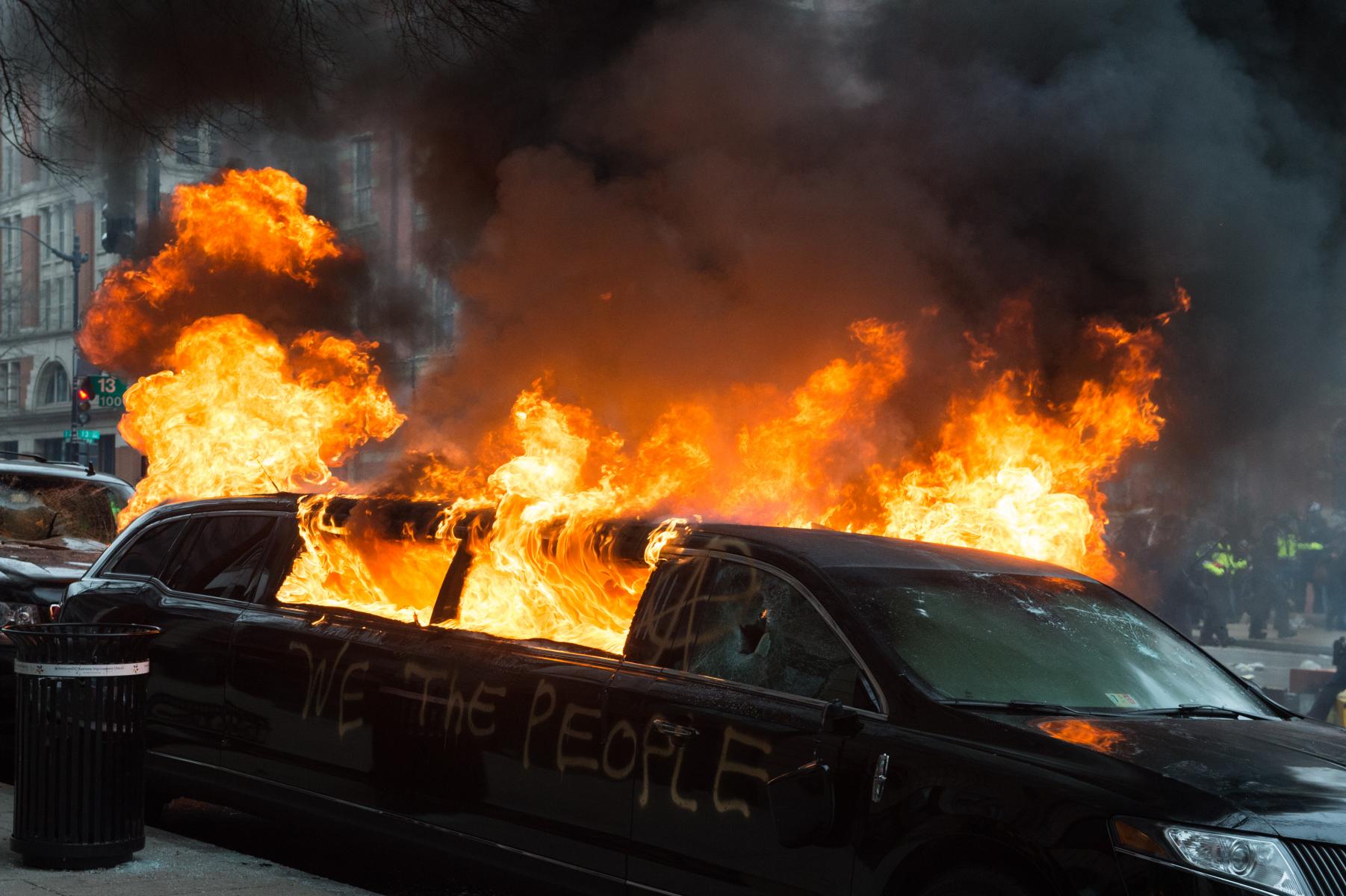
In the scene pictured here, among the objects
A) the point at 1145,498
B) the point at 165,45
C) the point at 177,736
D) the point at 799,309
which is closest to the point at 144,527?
the point at 177,736

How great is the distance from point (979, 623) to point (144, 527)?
3875 millimetres

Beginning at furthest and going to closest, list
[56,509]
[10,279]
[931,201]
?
[10,279] < [56,509] < [931,201]

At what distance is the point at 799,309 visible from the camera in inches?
340

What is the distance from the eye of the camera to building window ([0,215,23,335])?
4559 cm

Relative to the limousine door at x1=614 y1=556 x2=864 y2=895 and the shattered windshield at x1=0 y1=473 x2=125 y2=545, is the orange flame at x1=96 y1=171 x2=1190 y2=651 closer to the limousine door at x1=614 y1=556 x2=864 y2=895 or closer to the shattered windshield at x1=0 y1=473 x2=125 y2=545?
the limousine door at x1=614 y1=556 x2=864 y2=895

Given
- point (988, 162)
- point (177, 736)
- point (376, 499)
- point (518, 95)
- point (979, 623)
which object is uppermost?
point (518, 95)

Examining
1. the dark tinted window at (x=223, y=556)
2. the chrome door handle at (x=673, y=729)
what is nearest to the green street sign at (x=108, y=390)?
the dark tinted window at (x=223, y=556)

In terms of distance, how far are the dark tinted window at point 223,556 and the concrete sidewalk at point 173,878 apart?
1024 millimetres

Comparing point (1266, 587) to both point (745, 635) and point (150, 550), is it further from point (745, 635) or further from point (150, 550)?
point (745, 635)

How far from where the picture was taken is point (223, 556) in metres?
6.41

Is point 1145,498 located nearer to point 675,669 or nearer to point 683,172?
point 683,172

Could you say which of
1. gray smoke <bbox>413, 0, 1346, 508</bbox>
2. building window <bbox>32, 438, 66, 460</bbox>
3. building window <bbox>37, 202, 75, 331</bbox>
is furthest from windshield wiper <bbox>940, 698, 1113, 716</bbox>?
building window <bbox>32, 438, 66, 460</bbox>

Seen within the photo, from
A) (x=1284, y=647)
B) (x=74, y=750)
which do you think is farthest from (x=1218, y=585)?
(x=74, y=750)

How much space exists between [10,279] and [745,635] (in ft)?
156
